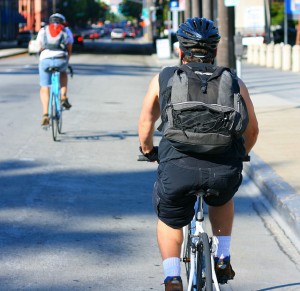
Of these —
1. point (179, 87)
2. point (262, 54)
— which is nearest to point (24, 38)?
point (262, 54)

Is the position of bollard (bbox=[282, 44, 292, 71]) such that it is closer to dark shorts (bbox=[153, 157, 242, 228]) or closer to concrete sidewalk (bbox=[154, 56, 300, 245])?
concrete sidewalk (bbox=[154, 56, 300, 245])

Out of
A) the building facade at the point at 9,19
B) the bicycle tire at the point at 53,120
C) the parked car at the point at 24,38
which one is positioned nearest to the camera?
the bicycle tire at the point at 53,120

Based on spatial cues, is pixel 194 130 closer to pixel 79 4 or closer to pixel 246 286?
pixel 246 286

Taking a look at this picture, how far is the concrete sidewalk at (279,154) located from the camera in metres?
9.05

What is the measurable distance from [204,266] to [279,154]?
25.1 feet

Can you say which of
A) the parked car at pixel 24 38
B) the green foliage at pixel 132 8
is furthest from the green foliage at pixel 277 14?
the green foliage at pixel 132 8

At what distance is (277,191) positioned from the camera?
31.3 feet

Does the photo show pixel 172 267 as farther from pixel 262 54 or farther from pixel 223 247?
pixel 262 54

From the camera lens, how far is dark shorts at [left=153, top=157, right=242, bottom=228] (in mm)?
4750

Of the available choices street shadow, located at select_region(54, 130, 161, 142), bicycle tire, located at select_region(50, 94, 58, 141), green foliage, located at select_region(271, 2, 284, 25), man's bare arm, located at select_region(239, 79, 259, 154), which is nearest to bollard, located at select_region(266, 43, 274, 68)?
street shadow, located at select_region(54, 130, 161, 142)

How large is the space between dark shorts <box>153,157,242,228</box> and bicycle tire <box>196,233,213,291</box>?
0.19 meters

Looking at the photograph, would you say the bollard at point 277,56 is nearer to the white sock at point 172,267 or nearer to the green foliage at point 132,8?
the white sock at point 172,267

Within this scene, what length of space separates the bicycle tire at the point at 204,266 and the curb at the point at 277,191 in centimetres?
329

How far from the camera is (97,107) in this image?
811 inches
